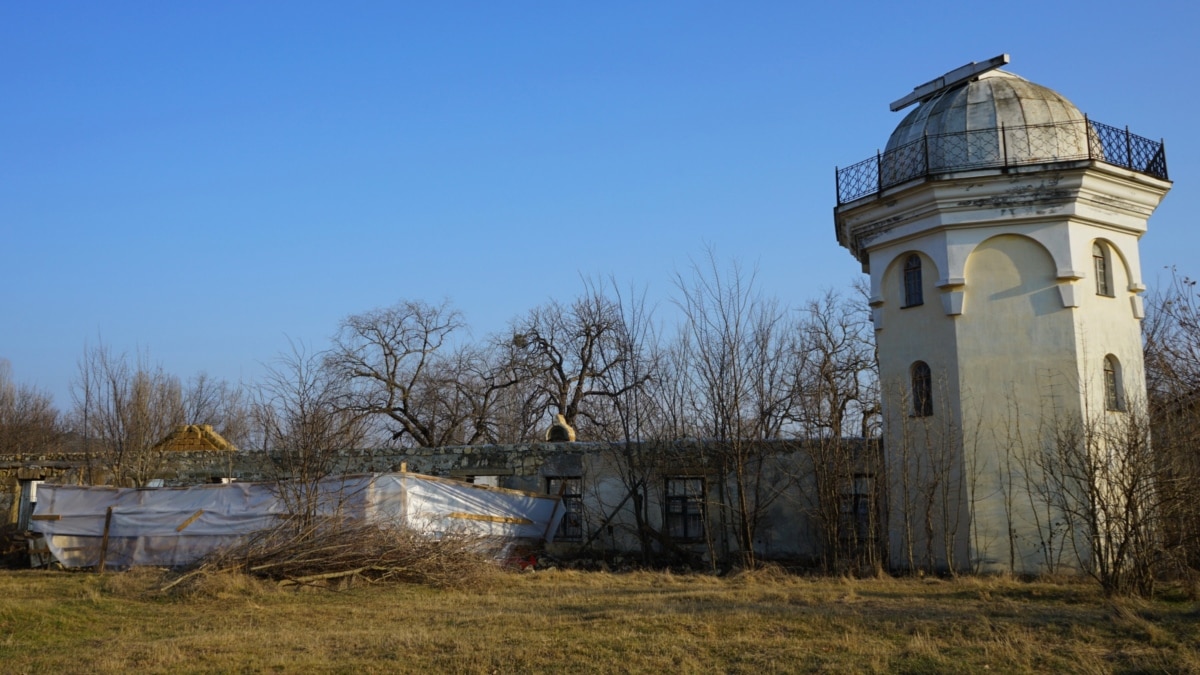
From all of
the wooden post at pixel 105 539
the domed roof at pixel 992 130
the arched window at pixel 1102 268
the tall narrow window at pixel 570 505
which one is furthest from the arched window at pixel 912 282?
the wooden post at pixel 105 539

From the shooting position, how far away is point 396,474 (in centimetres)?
1811

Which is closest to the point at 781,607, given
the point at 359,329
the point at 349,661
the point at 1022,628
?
the point at 1022,628

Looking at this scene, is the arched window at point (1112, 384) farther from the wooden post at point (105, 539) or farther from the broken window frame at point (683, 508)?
the wooden post at point (105, 539)

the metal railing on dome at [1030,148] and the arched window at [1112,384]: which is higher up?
the metal railing on dome at [1030,148]

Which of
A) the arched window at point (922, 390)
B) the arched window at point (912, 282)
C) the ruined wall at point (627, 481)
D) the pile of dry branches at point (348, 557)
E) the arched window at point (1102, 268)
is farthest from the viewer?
the ruined wall at point (627, 481)

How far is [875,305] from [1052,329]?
304 centimetres

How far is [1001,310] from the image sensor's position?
16.4 metres

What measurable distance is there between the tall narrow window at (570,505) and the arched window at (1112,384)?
10291 millimetres

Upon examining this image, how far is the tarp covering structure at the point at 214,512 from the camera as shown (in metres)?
17.7

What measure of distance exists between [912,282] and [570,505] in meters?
8.62

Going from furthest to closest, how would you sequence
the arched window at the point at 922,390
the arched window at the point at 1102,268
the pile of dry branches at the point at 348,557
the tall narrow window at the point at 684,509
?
the tall narrow window at the point at 684,509, the arched window at the point at 922,390, the arched window at the point at 1102,268, the pile of dry branches at the point at 348,557

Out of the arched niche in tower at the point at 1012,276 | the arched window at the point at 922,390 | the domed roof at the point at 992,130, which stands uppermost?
the domed roof at the point at 992,130

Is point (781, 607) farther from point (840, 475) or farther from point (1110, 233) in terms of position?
point (1110, 233)

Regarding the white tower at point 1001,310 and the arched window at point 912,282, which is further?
the arched window at point 912,282
